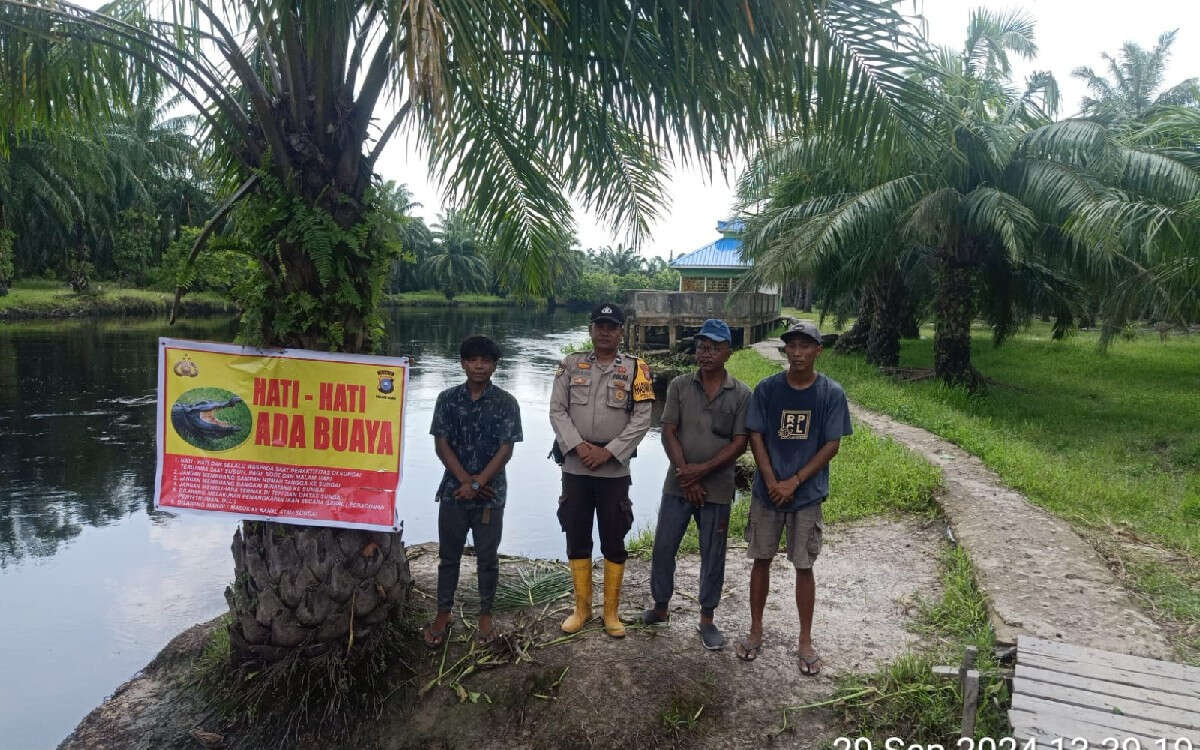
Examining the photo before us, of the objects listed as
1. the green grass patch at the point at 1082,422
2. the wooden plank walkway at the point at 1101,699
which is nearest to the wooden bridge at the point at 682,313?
the green grass patch at the point at 1082,422

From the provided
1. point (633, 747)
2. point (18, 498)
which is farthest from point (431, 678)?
point (18, 498)

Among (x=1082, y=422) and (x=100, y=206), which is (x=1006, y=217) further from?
(x=100, y=206)

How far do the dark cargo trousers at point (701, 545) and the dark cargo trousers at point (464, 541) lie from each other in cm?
83

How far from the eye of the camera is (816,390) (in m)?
3.88

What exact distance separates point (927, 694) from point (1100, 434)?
9.05 metres

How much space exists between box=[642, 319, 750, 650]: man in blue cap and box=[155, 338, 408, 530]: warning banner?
137cm

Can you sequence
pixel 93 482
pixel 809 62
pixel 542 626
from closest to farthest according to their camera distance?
pixel 809 62 → pixel 542 626 → pixel 93 482

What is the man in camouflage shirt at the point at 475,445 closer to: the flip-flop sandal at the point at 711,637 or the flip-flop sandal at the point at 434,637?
the flip-flop sandal at the point at 434,637

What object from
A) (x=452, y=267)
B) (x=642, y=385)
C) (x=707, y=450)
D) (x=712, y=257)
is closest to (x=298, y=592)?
(x=642, y=385)

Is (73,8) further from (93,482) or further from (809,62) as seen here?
(93,482)

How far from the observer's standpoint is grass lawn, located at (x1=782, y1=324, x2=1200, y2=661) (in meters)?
5.44

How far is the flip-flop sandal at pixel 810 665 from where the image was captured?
12.8 ft

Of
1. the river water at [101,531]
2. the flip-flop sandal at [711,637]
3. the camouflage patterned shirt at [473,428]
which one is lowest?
the river water at [101,531]

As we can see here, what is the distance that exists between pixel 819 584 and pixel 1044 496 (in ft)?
8.66
